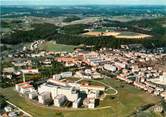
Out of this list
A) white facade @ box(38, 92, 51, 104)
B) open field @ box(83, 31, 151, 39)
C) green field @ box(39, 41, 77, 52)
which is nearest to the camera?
white facade @ box(38, 92, 51, 104)

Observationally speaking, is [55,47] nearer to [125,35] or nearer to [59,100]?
[125,35]

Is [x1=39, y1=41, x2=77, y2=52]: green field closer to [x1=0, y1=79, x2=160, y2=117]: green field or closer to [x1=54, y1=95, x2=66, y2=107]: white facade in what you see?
[x1=0, y1=79, x2=160, y2=117]: green field

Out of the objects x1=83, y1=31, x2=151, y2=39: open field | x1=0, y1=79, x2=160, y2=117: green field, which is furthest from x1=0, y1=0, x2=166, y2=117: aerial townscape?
x1=83, y1=31, x2=151, y2=39: open field

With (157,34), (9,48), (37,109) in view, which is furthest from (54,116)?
(157,34)

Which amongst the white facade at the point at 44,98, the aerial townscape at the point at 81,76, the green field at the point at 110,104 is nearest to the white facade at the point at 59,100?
the aerial townscape at the point at 81,76

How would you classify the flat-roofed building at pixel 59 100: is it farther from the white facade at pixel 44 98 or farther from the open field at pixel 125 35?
the open field at pixel 125 35

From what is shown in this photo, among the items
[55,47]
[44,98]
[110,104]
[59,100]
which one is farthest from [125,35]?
[59,100]

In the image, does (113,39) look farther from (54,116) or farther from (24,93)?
(54,116)

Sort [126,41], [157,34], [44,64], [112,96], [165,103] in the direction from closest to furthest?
[165,103] < [112,96] < [44,64] < [126,41] < [157,34]
